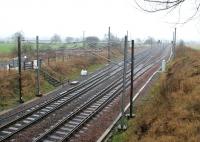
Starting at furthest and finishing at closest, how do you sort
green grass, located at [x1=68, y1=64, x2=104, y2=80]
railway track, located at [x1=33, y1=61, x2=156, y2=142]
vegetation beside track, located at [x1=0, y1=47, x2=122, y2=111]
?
1. green grass, located at [x1=68, y1=64, x2=104, y2=80]
2. vegetation beside track, located at [x1=0, y1=47, x2=122, y2=111]
3. railway track, located at [x1=33, y1=61, x2=156, y2=142]

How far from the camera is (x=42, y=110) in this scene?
75.5 ft

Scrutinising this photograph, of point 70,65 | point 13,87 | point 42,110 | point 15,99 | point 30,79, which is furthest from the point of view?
point 70,65

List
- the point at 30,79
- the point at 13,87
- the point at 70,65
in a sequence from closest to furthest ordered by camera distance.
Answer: the point at 13,87 < the point at 30,79 < the point at 70,65

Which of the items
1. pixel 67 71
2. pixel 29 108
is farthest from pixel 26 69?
pixel 29 108

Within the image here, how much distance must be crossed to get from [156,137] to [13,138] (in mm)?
7909

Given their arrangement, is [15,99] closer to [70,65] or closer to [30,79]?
[30,79]

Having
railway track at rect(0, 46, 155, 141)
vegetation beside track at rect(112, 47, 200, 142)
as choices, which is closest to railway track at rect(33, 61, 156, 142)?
railway track at rect(0, 46, 155, 141)

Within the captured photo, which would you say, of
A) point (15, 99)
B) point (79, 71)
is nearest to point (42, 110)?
point (15, 99)

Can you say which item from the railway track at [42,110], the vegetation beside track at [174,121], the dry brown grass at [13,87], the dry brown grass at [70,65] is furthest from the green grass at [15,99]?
the vegetation beside track at [174,121]

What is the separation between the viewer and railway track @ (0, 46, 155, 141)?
60.0 feet

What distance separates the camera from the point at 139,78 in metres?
39.1

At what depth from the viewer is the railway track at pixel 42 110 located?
720 inches

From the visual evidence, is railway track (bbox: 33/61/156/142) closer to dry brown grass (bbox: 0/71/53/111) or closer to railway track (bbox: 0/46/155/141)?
railway track (bbox: 0/46/155/141)

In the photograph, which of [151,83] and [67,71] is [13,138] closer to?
[151,83]
